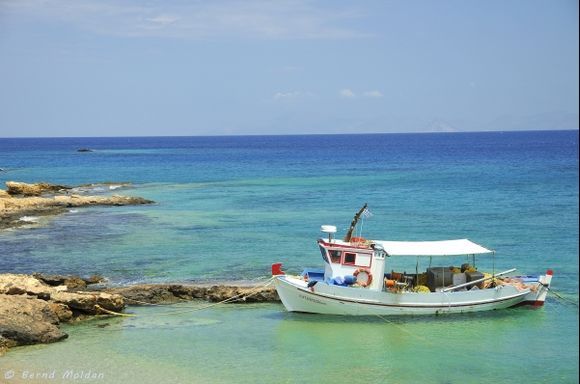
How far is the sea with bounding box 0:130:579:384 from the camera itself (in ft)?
64.6

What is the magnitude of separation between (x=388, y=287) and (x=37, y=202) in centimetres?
3733

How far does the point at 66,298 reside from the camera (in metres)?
23.9

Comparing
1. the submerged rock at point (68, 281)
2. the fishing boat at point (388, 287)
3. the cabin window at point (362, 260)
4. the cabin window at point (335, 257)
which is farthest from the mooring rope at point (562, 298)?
the submerged rock at point (68, 281)

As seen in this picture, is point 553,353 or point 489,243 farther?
point 489,243

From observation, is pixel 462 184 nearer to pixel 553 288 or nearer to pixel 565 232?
pixel 565 232

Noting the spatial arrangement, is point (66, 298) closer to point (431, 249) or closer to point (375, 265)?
point (375, 265)

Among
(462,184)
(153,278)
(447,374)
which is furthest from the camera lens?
(462,184)

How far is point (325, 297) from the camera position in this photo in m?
24.6

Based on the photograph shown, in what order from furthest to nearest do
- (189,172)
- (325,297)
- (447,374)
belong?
(189,172)
(325,297)
(447,374)

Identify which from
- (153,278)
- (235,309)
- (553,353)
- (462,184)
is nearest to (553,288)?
(553,353)

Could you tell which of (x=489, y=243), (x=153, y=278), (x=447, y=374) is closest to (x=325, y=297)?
(x=447, y=374)

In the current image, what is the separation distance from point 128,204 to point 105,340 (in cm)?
3610

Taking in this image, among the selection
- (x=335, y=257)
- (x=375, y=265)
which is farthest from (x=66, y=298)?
(x=375, y=265)
